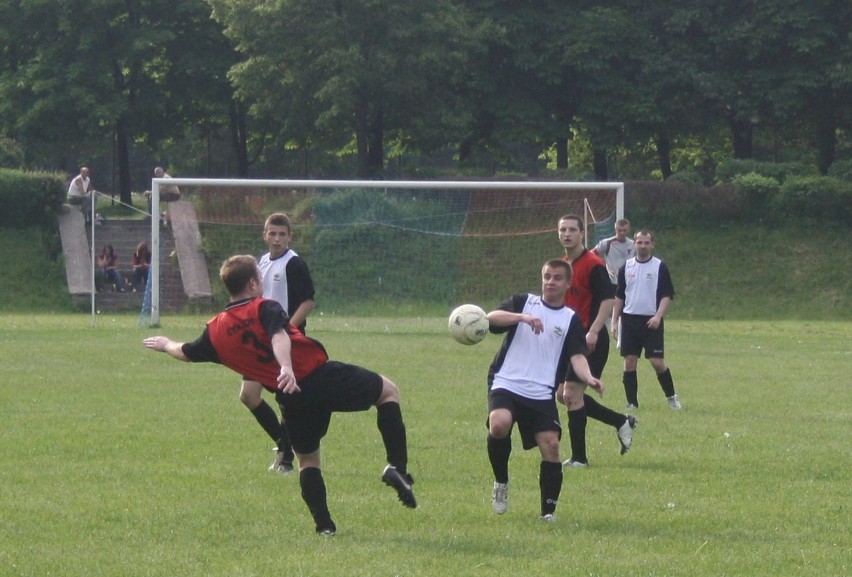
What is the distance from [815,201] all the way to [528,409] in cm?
3089

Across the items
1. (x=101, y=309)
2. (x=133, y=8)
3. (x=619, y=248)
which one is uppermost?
(x=133, y=8)

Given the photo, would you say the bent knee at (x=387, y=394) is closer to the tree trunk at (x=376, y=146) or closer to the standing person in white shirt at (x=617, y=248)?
the standing person in white shirt at (x=617, y=248)

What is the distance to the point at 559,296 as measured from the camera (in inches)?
294

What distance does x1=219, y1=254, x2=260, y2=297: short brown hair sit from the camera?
6.62m

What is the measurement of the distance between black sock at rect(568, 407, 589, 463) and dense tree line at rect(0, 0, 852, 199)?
29697 millimetres

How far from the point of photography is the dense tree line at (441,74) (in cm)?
3916

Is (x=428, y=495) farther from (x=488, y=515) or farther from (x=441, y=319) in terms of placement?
(x=441, y=319)

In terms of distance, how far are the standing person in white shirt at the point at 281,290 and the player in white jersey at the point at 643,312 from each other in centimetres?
459

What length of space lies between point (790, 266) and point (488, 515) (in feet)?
93.4

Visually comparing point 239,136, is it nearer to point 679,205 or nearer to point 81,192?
point 81,192

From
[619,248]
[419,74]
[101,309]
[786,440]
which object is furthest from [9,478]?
[419,74]

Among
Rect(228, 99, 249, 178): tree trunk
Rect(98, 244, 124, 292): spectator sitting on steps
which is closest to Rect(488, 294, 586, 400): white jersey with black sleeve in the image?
Rect(98, 244, 124, 292): spectator sitting on steps

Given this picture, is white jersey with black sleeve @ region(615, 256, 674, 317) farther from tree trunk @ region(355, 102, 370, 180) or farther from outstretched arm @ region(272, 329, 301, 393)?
tree trunk @ region(355, 102, 370, 180)

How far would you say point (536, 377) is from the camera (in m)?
7.34
